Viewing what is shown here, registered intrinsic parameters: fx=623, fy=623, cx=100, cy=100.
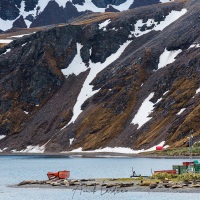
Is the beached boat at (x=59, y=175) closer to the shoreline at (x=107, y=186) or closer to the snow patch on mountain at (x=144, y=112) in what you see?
the shoreline at (x=107, y=186)

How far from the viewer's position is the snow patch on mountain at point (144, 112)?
183 meters

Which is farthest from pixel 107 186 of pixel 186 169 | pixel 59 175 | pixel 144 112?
pixel 144 112

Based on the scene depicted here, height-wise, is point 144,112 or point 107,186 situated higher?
point 144,112

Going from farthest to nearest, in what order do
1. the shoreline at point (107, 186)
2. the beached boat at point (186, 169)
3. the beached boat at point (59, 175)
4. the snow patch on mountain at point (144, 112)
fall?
the snow patch on mountain at point (144, 112), the beached boat at point (59, 175), the beached boat at point (186, 169), the shoreline at point (107, 186)

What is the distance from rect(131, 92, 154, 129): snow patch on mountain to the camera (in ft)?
600

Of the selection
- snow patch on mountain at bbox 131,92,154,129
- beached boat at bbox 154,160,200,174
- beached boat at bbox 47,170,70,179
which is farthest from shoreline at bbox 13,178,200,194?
snow patch on mountain at bbox 131,92,154,129

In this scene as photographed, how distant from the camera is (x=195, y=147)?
14738 cm

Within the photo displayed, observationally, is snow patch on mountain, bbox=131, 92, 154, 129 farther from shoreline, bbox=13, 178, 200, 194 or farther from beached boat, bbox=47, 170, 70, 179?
shoreline, bbox=13, 178, 200, 194

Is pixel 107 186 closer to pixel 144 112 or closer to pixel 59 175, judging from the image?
pixel 59 175

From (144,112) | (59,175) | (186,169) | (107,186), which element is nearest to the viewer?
(107,186)

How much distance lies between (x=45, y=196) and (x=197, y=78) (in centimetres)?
12317

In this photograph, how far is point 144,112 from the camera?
18862 centimetres

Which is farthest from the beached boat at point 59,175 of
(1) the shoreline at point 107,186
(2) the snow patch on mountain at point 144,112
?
(2) the snow patch on mountain at point 144,112

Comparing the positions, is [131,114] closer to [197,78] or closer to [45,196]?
[197,78]
